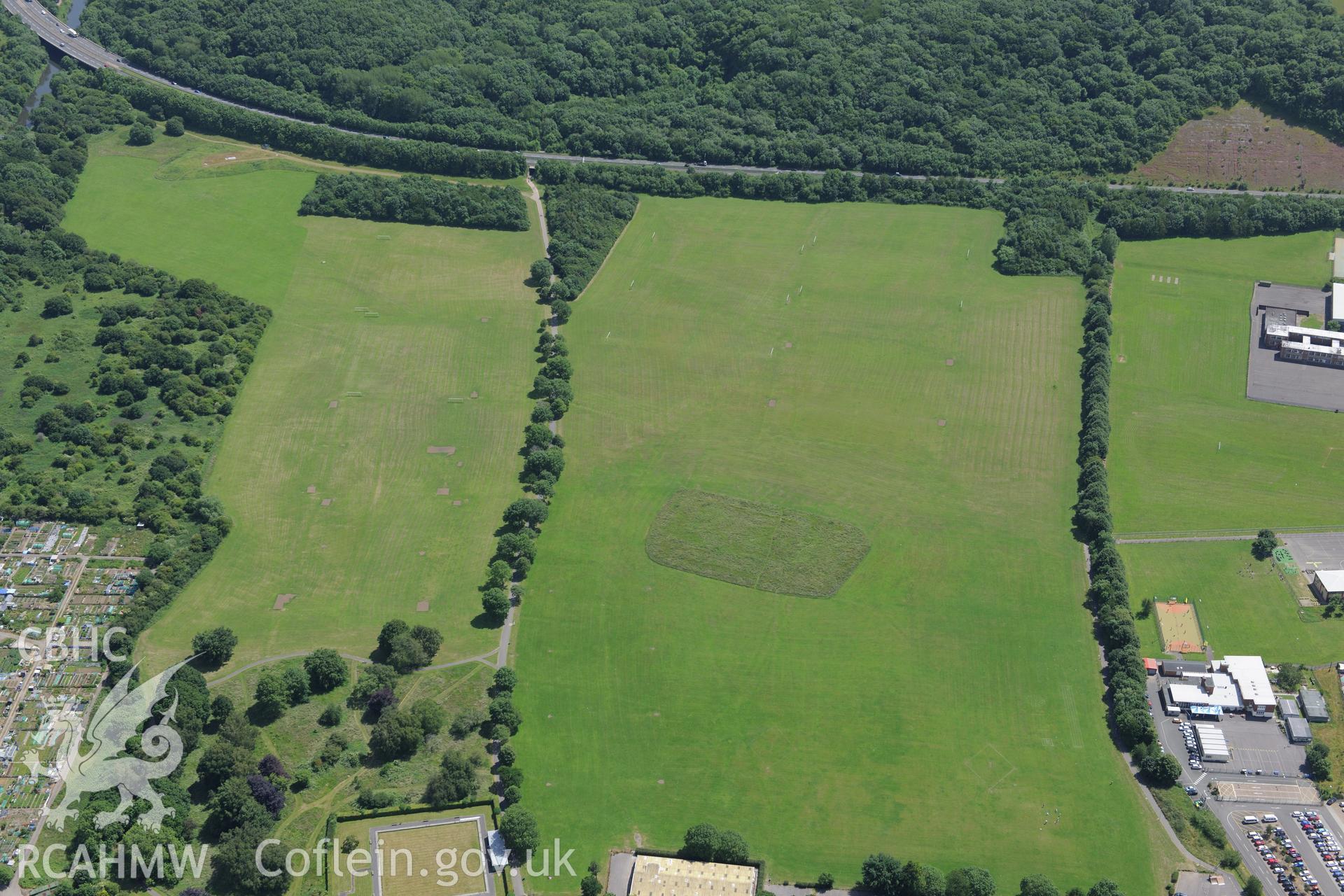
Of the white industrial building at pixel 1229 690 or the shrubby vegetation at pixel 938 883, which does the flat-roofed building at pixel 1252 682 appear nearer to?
the white industrial building at pixel 1229 690

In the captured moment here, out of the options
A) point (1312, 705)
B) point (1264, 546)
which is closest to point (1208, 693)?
point (1312, 705)

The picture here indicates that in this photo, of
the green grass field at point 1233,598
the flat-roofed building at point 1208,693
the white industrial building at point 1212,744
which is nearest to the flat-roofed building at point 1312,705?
the green grass field at point 1233,598

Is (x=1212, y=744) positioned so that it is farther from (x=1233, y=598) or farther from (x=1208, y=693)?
(x=1233, y=598)

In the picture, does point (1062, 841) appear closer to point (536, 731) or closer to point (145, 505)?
point (536, 731)

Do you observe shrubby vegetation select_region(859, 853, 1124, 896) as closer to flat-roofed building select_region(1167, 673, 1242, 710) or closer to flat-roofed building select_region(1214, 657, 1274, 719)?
flat-roofed building select_region(1167, 673, 1242, 710)

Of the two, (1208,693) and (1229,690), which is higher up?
(1229,690)

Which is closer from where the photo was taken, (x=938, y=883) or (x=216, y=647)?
(x=938, y=883)

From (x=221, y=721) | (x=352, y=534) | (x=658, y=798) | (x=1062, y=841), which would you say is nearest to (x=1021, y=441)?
(x=1062, y=841)
